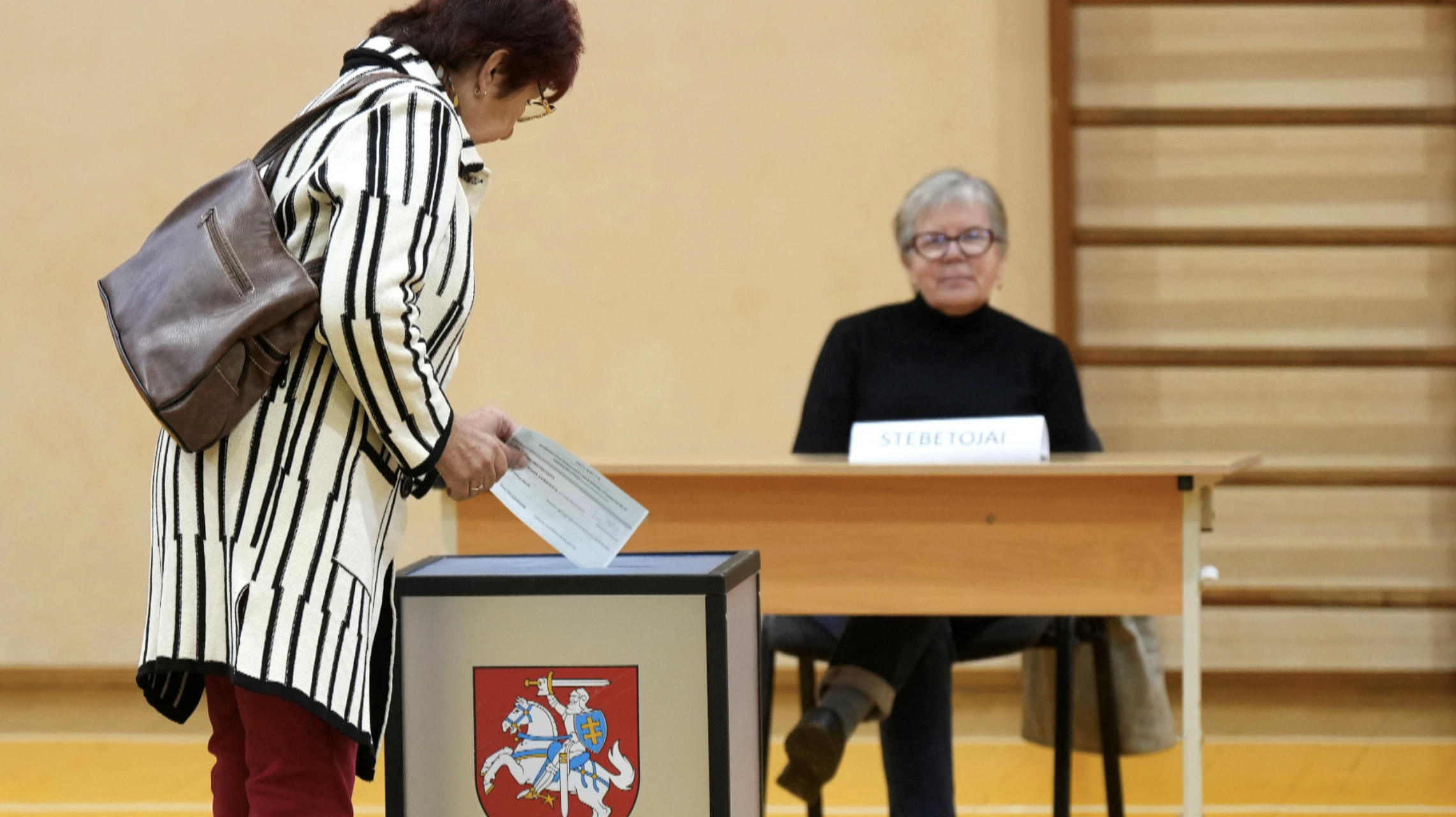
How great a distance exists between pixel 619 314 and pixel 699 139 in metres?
0.51

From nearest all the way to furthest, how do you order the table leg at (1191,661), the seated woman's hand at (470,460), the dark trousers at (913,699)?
the seated woman's hand at (470,460) → the table leg at (1191,661) → the dark trousers at (913,699)

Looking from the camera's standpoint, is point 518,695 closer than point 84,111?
Yes

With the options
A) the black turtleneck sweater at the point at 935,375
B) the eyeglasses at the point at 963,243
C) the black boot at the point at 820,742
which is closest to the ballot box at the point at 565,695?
the black boot at the point at 820,742

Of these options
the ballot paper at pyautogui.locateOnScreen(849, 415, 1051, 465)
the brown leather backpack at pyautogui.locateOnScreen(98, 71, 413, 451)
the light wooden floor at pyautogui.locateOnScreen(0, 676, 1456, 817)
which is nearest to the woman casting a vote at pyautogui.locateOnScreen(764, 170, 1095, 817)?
the ballot paper at pyautogui.locateOnScreen(849, 415, 1051, 465)

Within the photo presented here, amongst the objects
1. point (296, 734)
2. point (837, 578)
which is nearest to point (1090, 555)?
point (837, 578)

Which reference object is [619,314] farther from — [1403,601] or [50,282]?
[1403,601]

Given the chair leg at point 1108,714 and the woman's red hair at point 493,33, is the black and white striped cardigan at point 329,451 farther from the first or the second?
the chair leg at point 1108,714

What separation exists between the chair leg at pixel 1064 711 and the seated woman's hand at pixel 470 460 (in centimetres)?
126

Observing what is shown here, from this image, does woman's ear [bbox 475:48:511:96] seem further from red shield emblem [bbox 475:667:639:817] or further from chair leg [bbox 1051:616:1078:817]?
chair leg [bbox 1051:616:1078:817]

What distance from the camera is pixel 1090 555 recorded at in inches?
81.5

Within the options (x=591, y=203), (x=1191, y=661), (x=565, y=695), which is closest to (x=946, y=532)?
(x=1191, y=661)

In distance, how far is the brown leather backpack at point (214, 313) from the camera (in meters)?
1.11

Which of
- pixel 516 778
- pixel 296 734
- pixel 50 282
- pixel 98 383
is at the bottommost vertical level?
pixel 516 778

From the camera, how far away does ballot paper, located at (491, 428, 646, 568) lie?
1330 mm
